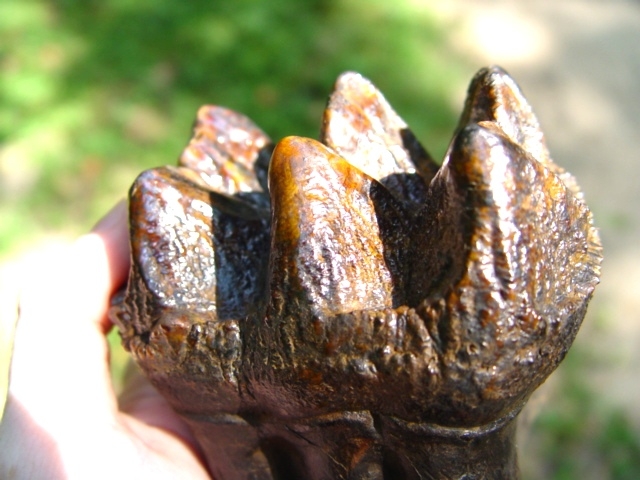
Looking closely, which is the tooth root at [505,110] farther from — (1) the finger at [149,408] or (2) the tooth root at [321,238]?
(1) the finger at [149,408]

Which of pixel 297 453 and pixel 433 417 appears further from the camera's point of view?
pixel 297 453

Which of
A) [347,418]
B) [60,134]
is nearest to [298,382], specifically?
[347,418]

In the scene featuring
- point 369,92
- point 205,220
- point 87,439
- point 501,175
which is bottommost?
point 87,439

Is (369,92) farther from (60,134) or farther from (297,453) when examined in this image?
(60,134)

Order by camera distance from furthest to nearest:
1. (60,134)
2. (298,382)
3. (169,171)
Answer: (60,134)
(169,171)
(298,382)

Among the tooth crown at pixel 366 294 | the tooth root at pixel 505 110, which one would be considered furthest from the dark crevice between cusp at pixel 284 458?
the tooth root at pixel 505 110

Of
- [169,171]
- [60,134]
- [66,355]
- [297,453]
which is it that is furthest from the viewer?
[60,134]

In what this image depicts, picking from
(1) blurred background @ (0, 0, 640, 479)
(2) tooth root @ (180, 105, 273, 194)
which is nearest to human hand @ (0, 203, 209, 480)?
(2) tooth root @ (180, 105, 273, 194)
